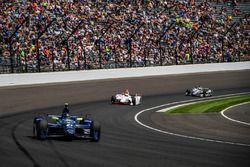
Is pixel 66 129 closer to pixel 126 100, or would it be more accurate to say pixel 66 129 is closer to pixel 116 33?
pixel 126 100

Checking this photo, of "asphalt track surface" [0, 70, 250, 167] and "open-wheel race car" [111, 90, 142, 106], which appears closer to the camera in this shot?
"asphalt track surface" [0, 70, 250, 167]

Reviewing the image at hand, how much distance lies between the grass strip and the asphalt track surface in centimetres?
170

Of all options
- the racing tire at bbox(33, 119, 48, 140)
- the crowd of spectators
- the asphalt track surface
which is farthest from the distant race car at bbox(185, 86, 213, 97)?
the racing tire at bbox(33, 119, 48, 140)

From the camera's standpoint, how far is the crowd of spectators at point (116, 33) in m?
37.4

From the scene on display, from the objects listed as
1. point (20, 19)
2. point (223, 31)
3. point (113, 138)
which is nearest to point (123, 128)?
point (113, 138)

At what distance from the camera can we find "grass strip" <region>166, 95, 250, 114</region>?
27.3m

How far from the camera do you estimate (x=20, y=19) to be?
1512 inches

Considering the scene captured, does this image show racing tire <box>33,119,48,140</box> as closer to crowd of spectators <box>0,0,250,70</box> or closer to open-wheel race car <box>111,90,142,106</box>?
open-wheel race car <box>111,90,142,106</box>

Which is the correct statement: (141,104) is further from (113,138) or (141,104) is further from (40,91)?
(113,138)

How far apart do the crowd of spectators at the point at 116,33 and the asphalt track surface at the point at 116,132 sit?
3.24 m

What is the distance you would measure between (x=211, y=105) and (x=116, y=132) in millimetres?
11251

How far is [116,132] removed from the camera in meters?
19.5

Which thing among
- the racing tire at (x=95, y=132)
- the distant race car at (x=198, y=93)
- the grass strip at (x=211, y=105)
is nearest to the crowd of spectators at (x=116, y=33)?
the distant race car at (x=198, y=93)

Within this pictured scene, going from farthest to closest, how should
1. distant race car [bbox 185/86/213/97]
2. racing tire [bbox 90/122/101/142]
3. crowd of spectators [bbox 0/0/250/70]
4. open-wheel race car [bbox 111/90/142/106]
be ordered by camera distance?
crowd of spectators [bbox 0/0/250/70] < distant race car [bbox 185/86/213/97] < open-wheel race car [bbox 111/90/142/106] < racing tire [bbox 90/122/101/142]
